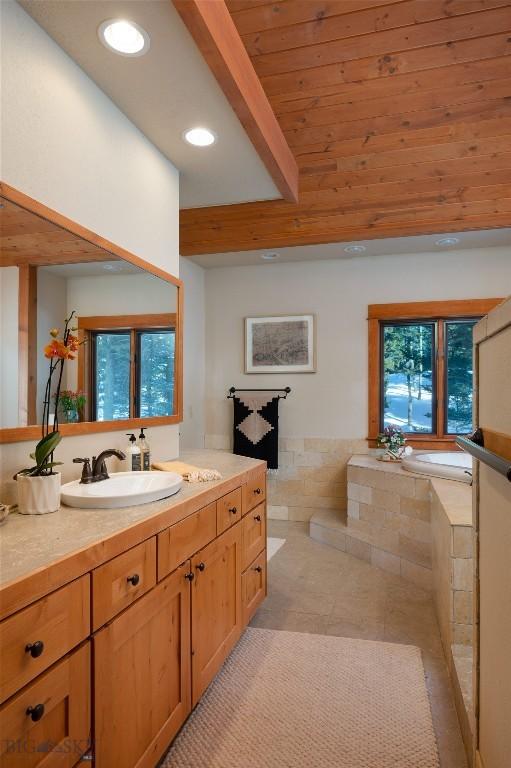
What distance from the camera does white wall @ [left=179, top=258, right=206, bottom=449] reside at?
166 inches

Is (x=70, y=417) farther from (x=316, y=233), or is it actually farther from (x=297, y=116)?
(x=316, y=233)

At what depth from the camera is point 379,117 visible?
8.57 feet

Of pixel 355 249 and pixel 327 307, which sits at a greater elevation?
pixel 355 249

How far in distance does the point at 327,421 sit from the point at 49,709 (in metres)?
3.55

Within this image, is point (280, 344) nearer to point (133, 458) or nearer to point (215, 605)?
point (133, 458)

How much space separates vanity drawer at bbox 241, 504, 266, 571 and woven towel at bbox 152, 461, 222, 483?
0.33 m

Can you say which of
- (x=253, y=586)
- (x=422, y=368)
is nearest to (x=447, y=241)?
(x=422, y=368)

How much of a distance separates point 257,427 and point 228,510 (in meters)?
2.37

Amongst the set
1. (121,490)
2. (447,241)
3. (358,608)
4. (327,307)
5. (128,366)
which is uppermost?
(447,241)

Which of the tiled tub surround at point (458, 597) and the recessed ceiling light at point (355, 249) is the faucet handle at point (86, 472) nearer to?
the tiled tub surround at point (458, 597)

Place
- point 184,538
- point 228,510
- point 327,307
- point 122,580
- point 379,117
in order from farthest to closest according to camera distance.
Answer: point 327,307 < point 379,117 < point 228,510 < point 184,538 < point 122,580

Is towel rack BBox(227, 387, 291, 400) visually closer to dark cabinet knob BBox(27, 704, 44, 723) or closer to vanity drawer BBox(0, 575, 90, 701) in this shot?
vanity drawer BBox(0, 575, 90, 701)

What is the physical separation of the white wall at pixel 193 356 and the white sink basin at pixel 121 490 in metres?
2.26

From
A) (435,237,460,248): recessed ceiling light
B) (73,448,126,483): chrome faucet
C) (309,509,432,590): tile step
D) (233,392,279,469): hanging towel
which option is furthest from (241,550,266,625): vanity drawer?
(435,237,460,248): recessed ceiling light
